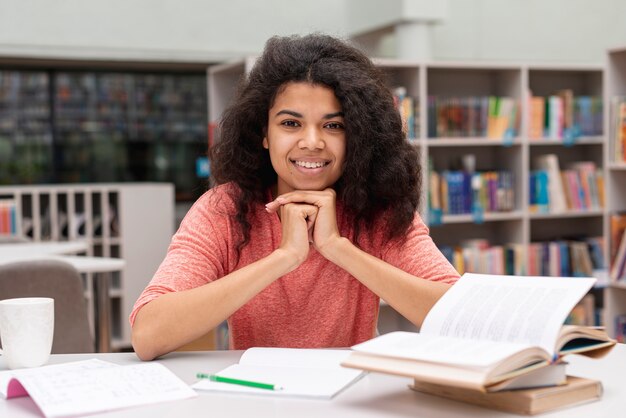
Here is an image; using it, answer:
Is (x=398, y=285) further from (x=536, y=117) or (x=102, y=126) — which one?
(x=102, y=126)

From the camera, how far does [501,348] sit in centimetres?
109

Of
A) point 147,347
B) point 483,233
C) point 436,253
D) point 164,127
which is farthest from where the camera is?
point 164,127

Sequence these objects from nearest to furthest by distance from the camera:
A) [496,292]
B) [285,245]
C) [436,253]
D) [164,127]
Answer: [496,292], [285,245], [436,253], [164,127]

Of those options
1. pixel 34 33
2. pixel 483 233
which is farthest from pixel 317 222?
pixel 34 33

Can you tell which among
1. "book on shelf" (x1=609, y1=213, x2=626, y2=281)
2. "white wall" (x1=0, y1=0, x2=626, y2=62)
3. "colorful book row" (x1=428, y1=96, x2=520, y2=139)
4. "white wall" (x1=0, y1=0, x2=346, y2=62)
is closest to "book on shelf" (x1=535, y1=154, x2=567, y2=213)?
"colorful book row" (x1=428, y1=96, x2=520, y2=139)

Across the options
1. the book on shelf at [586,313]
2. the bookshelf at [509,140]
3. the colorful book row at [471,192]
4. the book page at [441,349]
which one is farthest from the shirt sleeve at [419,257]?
the book on shelf at [586,313]

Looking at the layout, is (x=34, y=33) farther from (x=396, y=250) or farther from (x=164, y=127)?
(x=396, y=250)

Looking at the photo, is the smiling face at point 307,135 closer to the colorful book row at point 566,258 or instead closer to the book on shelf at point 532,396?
the book on shelf at point 532,396

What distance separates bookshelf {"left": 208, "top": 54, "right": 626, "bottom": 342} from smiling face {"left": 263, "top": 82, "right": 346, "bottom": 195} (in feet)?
8.50

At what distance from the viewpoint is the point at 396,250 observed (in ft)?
5.97

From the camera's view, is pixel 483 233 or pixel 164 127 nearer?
pixel 483 233

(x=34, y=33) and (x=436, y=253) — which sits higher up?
(x=34, y=33)

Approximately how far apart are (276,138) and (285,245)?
0.89ft

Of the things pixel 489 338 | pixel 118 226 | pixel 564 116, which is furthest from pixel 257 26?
pixel 489 338
